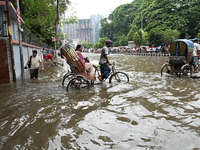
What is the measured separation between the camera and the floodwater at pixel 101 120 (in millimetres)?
3186

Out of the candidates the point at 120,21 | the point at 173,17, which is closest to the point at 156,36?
the point at 173,17

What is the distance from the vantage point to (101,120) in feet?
13.6

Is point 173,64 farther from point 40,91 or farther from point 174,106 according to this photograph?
point 40,91

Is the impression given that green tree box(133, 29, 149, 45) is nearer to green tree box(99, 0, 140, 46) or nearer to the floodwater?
green tree box(99, 0, 140, 46)

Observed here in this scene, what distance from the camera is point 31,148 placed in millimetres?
3043

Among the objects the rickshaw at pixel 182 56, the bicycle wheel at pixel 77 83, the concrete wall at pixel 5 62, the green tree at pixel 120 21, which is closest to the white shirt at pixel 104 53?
the bicycle wheel at pixel 77 83

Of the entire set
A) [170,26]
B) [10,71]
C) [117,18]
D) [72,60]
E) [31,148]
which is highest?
[117,18]

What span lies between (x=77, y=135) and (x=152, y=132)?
1361 mm

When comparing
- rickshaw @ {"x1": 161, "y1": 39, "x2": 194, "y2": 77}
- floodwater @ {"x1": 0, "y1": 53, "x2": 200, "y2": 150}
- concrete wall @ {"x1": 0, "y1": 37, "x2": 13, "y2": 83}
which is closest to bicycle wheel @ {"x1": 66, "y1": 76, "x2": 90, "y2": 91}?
floodwater @ {"x1": 0, "y1": 53, "x2": 200, "y2": 150}

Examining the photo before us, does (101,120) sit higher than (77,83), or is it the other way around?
(77,83)

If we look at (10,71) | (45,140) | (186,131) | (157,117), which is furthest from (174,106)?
(10,71)

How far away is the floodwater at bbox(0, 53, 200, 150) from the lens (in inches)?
125

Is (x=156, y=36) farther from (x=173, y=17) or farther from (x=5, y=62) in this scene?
(x=5, y=62)

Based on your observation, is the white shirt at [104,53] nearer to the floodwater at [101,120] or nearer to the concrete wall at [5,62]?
the floodwater at [101,120]
